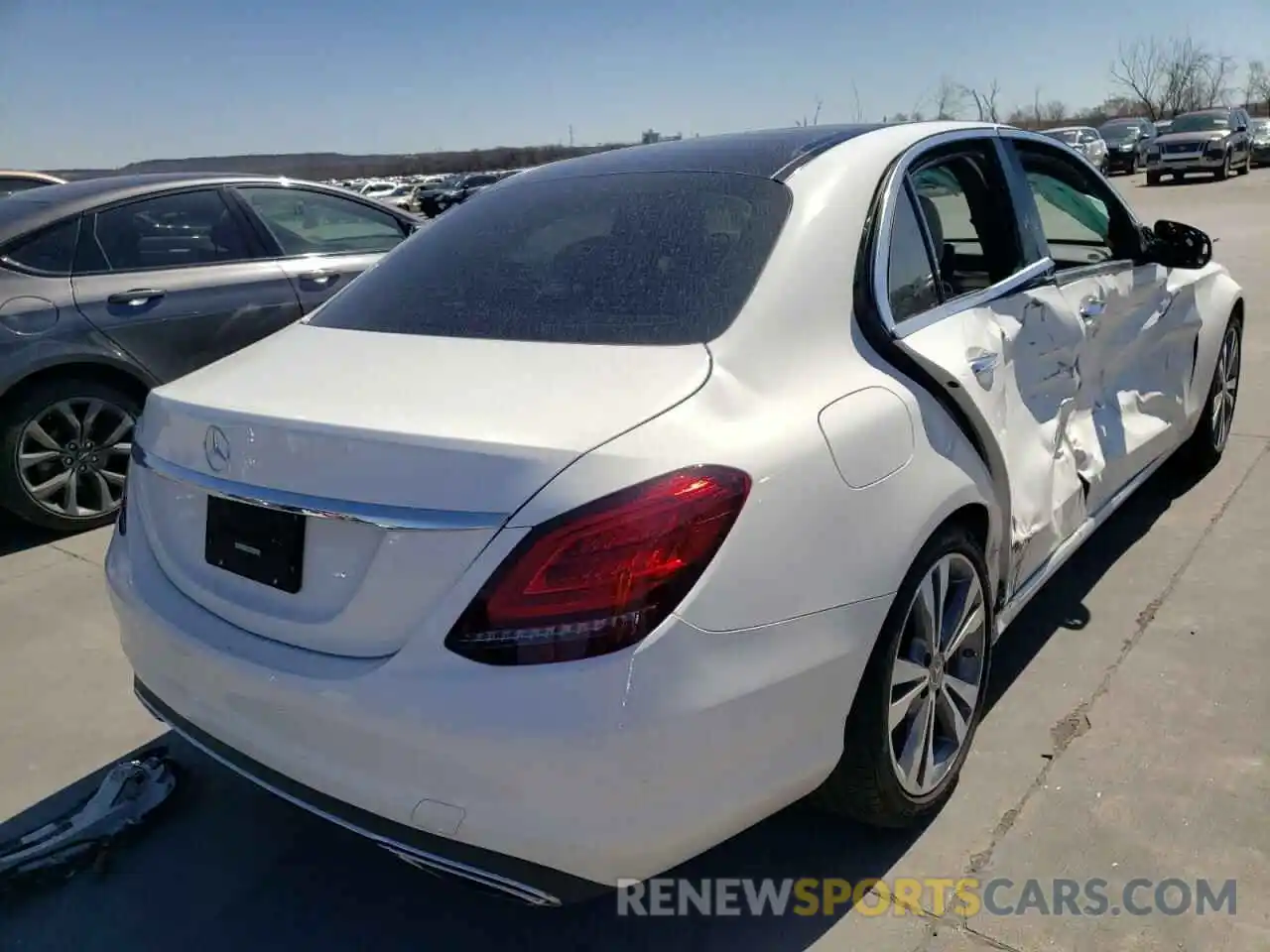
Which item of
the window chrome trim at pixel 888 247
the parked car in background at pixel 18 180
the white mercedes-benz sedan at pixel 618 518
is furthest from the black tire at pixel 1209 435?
the parked car in background at pixel 18 180

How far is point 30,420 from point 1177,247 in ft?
15.6

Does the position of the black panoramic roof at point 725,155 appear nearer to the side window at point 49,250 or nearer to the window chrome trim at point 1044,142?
the window chrome trim at point 1044,142

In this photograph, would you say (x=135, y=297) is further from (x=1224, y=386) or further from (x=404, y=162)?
(x=404, y=162)

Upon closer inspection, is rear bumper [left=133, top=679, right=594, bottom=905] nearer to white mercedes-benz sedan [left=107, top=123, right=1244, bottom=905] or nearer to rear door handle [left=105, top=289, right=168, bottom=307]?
white mercedes-benz sedan [left=107, top=123, right=1244, bottom=905]

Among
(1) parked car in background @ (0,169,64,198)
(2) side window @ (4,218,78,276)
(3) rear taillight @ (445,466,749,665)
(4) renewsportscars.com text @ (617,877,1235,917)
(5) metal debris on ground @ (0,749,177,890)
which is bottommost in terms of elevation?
(4) renewsportscars.com text @ (617,877,1235,917)

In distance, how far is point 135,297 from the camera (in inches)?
190

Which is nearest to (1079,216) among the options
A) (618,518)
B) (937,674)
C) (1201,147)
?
(937,674)

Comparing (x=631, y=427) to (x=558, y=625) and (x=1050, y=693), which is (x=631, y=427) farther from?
(x=1050, y=693)

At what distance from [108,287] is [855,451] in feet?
13.3

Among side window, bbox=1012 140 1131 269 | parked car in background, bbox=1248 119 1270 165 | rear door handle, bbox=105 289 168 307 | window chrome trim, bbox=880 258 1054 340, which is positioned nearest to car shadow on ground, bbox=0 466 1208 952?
window chrome trim, bbox=880 258 1054 340

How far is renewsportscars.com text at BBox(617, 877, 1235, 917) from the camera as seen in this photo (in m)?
2.19

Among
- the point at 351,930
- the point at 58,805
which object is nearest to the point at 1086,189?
the point at 351,930

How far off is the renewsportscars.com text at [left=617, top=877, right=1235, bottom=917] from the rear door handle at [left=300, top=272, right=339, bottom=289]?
158 inches

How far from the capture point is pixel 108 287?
4766mm
